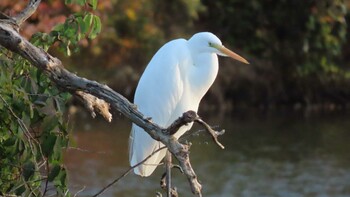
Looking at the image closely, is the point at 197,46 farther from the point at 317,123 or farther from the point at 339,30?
the point at 339,30

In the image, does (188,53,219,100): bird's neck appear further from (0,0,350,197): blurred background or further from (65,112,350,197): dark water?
(0,0,350,197): blurred background

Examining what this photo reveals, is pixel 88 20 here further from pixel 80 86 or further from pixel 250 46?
pixel 250 46

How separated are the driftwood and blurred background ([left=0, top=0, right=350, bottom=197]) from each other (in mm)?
6721

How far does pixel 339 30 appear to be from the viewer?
15.5 metres

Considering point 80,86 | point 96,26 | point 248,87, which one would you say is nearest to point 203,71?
point 96,26

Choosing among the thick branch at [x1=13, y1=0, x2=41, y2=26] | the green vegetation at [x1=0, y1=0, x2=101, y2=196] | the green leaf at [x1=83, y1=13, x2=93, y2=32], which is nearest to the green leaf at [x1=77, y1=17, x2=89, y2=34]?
the green leaf at [x1=83, y1=13, x2=93, y2=32]

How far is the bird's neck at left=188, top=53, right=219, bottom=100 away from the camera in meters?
4.67

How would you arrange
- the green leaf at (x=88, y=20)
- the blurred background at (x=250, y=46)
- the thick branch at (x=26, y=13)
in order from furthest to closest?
1. the blurred background at (x=250, y=46)
2. the green leaf at (x=88, y=20)
3. the thick branch at (x=26, y=13)

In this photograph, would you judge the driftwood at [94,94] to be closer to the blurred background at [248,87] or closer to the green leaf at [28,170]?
the green leaf at [28,170]

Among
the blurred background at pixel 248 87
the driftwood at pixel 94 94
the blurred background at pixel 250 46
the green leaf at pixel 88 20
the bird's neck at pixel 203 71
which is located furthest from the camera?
the blurred background at pixel 250 46

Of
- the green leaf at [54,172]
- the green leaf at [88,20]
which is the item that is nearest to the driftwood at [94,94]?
the green leaf at [54,172]

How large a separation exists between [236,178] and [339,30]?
5.70 m

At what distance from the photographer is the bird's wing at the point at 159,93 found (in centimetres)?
475

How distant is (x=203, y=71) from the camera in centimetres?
469
